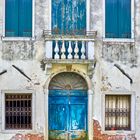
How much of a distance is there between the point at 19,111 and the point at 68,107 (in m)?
1.85

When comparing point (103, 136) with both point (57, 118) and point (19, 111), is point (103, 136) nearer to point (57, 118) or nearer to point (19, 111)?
point (57, 118)

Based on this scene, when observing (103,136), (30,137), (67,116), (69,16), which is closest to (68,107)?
(67,116)

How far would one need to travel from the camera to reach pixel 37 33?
20578mm

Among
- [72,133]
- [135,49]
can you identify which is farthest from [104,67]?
[72,133]

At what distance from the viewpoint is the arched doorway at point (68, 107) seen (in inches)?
824

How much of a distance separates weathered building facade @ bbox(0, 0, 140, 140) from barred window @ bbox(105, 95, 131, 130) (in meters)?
0.04

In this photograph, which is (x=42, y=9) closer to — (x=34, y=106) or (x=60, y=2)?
(x=60, y=2)

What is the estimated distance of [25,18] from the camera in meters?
20.7

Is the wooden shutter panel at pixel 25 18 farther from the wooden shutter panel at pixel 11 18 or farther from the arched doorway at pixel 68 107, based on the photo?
the arched doorway at pixel 68 107

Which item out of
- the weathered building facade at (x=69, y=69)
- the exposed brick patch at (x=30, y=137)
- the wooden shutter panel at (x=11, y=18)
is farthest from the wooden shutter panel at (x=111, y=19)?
the exposed brick patch at (x=30, y=137)

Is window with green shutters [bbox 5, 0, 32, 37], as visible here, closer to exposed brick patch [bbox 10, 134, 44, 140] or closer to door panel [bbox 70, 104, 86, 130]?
door panel [bbox 70, 104, 86, 130]

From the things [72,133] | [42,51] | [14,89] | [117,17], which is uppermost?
[117,17]

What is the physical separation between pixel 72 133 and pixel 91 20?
4280mm

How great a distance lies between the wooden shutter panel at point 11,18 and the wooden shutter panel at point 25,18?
0.18 meters
